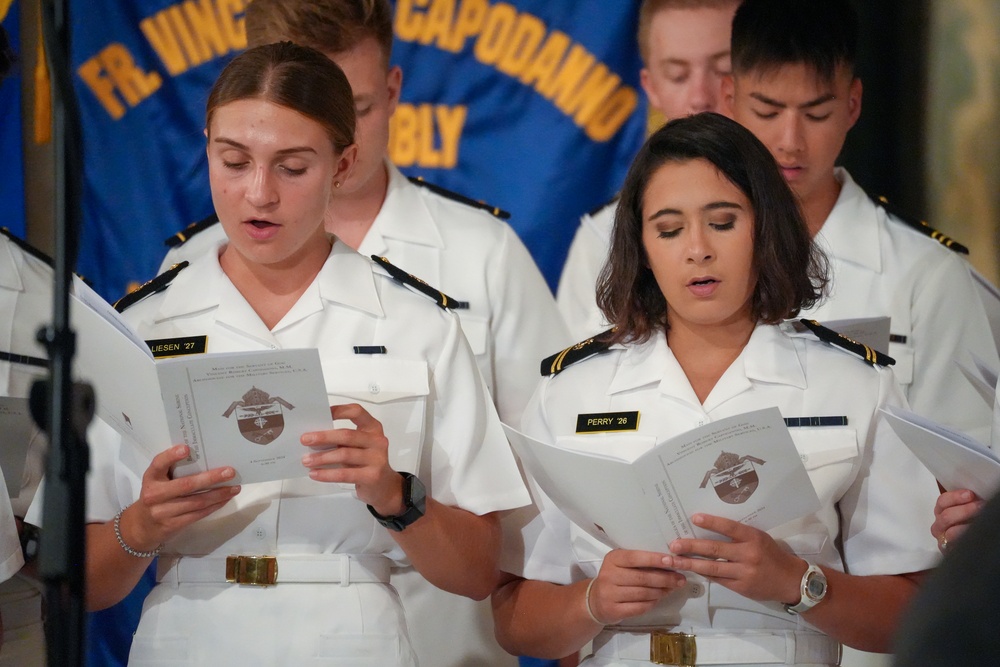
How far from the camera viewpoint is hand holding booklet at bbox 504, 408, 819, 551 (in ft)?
6.68

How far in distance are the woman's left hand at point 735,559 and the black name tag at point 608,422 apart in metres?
0.33

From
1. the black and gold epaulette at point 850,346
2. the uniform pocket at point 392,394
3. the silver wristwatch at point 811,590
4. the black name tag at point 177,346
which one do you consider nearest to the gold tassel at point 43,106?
the black name tag at point 177,346

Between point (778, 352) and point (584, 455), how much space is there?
561mm

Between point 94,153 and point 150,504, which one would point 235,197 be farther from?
point 94,153

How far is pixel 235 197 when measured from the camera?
2.36 metres

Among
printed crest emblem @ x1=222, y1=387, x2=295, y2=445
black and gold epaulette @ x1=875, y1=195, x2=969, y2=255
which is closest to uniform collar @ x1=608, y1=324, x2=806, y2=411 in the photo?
printed crest emblem @ x1=222, y1=387, x2=295, y2=445

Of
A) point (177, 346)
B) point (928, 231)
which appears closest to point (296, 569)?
point (177, 346)

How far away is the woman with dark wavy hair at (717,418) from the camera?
2.23 meters

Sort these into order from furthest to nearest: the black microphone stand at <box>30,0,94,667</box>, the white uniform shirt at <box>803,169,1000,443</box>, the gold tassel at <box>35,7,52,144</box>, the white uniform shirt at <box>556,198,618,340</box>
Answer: the white uniform shirt at <box>556,198,618,340</box> < the white uniform shirt at <box>803,169,1000,443</box> < the gold tassel at <box>35,7,52,144</box> < the black microphone stand at <box>30,0,94,667</box>

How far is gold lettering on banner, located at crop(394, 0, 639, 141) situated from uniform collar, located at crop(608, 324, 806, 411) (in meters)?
1.95

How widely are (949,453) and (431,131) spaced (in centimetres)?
263

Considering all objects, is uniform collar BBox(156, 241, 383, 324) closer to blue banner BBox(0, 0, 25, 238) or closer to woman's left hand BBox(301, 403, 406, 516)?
woman's left hand BBox(301, 403, 406, 516)

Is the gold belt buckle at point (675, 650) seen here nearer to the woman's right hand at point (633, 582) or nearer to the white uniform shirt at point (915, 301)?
the woman's right hand at point (633, 582)

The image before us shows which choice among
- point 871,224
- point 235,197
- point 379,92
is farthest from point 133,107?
point 871,224
